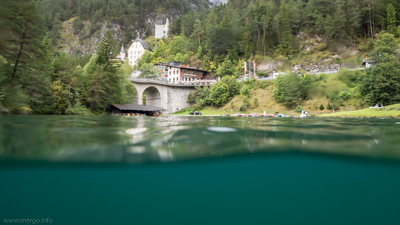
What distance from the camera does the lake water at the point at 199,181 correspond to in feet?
13.9

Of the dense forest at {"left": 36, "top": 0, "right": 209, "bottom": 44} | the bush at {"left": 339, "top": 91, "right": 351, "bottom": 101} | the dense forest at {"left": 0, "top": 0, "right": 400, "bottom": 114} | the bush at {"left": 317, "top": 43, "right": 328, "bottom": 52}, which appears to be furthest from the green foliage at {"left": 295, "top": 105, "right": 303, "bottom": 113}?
the dense forest at {"left": 36, "top": 0, "right": 209, "bottom": 44}

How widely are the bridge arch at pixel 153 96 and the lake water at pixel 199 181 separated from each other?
194 feet

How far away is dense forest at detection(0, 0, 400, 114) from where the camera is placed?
2144 centimetres

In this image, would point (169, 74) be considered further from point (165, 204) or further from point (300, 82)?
point (165, 204)

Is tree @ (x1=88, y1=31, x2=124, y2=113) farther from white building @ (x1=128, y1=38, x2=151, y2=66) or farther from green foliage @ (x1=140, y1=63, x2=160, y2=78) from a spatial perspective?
white building @ (x1=128, y1=38, x2=151, y2=66)

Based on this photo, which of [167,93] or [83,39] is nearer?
[167,93]

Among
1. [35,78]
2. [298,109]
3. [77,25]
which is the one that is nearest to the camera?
[35,78]

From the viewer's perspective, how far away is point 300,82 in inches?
1881

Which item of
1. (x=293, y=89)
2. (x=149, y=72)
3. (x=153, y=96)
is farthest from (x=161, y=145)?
(x=149, y=72)

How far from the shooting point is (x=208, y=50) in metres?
83.0

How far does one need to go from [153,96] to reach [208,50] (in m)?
30.0

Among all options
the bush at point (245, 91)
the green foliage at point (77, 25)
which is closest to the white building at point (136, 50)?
the green foliage at point (77, 25)

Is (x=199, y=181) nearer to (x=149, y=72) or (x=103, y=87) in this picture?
(x=103, y=87)

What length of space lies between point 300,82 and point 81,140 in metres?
49.3
